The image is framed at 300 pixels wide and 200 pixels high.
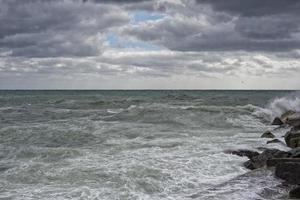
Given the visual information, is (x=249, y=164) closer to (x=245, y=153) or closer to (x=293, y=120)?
(x=245, y=153)

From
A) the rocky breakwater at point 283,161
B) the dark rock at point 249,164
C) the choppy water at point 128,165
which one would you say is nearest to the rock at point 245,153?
the rocky breakwater at point 283,161

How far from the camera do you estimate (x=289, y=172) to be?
30.4 feet

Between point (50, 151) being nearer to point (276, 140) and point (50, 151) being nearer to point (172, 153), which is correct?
point (172, 153)

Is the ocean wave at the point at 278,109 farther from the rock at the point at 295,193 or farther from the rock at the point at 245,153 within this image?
the rock at the point at 295,193

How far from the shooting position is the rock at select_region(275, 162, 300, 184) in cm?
905

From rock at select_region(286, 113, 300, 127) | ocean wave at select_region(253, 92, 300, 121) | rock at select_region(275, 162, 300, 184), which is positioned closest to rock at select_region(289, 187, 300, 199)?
rock at select_region(275, 162, 300, 184)

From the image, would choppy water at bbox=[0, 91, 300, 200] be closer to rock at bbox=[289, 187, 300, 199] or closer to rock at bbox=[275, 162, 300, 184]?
rock at bbox=[275, 162, 300, 184]

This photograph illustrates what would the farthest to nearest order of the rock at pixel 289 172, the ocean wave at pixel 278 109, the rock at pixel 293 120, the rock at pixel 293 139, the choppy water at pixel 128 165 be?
1. the ocean wave at pixel 278 109
2. the rock at pixel 293 120
3. the rock at pixel 293 139
4. the choppy water at pixel 128 165
5. the rock at pixel 289 172

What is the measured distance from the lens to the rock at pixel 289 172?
9.05 metres

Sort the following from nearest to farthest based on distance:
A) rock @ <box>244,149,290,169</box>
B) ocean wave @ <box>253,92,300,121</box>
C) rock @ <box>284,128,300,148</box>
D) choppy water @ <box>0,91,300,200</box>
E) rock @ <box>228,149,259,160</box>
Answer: choppy water @ <box>0,91,300,200</box> < rock @ <box>244,149,290,169</box> < rock @ <box>228,149,259,160</box> < rock @ <box>284,128,300,148</box> < ocean wave @ <box>253,92,300,121</box>

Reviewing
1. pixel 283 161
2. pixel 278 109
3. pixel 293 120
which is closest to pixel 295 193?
pixel 283 161

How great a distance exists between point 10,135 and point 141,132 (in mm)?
5545

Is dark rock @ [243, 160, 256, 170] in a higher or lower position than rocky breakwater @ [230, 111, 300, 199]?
lower

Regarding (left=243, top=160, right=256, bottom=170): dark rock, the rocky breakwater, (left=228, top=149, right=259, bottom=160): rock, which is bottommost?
(left=243, top=160, right=256, bottom=170): dark rock
